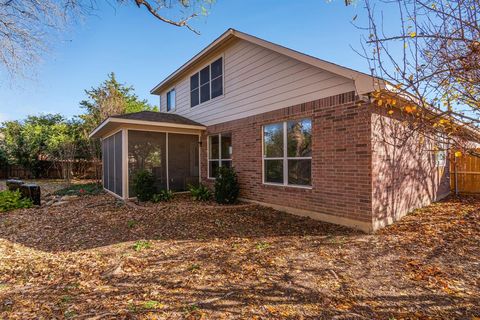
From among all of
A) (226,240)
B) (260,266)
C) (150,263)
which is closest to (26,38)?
(150,263)

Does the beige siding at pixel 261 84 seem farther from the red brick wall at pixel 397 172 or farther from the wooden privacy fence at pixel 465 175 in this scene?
the wooden privacy fence at pixel 465 175

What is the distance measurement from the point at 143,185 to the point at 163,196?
30.4 inches

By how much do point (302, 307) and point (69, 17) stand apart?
5.99 metres

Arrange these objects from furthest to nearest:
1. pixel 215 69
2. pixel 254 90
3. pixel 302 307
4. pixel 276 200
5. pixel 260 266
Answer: pixel 215 69, pixel 254 90, pixel 276 200, pixel 260 266, pixel 302 307

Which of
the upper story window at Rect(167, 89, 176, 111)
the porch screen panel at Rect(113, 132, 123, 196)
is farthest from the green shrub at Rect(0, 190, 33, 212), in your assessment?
the upper story window at Rect(167, 89, 176, 111)

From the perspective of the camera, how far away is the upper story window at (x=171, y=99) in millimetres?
13031

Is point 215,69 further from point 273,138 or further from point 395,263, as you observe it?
point 395,263

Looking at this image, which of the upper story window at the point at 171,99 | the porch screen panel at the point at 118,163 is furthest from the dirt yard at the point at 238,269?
the upper story window at the point at 171,99

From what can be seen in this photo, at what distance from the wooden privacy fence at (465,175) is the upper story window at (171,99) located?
41.1 feet

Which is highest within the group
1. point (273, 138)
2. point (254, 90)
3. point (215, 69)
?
point (215, 69)

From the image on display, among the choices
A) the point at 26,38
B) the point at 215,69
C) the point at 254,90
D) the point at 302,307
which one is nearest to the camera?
the point at 302,307

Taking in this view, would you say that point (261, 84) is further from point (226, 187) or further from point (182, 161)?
point (182, 161)

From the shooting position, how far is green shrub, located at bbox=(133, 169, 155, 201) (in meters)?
8.64

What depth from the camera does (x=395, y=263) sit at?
3.70m
